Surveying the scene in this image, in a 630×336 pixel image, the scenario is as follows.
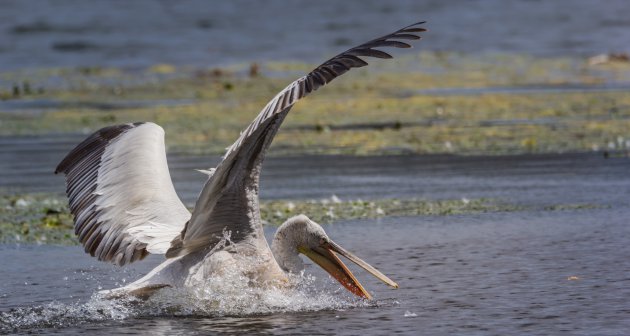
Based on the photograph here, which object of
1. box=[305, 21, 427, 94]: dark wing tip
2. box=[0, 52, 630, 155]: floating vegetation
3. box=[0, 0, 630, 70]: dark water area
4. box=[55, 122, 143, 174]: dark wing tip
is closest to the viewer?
box=[305, 21, 427, 94]: dark wing tip

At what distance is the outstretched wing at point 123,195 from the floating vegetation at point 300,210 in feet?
5.17

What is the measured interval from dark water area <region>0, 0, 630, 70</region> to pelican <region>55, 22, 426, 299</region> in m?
17.0

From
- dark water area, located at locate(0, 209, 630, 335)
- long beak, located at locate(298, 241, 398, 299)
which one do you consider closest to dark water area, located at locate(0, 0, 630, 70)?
dark water area, located at locate(0, 209, 630, 335)

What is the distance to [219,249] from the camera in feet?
21.3

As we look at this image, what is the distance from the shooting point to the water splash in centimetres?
625

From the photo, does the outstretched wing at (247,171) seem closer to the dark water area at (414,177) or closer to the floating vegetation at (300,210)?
the floating vegetation at (300,210)

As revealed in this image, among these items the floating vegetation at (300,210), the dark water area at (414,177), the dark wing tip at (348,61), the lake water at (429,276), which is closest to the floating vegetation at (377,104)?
the dark water area at (414,177)

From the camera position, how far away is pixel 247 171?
617cm

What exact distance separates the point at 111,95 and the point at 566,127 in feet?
25.5

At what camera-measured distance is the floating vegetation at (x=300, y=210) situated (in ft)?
29.0

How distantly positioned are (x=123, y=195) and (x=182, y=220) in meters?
0.34

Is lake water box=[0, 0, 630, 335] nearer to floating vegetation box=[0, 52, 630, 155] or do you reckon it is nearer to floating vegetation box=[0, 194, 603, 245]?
floating vegetation box=[0, 194, 603, 245]

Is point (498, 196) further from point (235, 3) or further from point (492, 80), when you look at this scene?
point (235, 3)

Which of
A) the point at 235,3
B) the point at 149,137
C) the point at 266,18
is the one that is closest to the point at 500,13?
the point at 266,18
